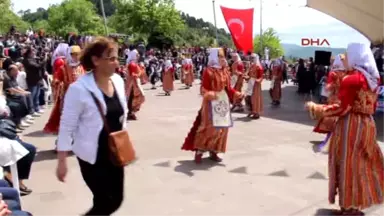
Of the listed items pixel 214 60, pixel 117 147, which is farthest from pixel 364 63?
pixel 214 60

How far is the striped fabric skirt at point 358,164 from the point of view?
477 centimetres

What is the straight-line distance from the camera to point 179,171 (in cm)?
688

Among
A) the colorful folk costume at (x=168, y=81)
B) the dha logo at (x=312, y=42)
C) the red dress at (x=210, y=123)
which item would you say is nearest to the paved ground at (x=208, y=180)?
the red dress at (x=210, y=123)

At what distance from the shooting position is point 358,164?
4.78 metres

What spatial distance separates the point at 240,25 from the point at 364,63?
10.8 metres

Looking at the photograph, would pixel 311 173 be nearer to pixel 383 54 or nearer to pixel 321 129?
pixel 321 129

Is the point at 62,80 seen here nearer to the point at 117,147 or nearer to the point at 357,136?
the point at 117,147

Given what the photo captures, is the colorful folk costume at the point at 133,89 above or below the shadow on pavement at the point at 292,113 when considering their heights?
above

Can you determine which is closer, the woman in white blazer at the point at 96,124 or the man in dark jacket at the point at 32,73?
the woman in white blazer at the point at 96,124

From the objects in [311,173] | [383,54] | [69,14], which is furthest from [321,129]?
[69,14]

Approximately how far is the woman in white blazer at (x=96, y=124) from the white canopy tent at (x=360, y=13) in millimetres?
18274

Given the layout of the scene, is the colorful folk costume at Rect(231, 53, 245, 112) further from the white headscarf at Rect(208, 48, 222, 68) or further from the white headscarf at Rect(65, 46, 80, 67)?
the white headscarf at Rect(208, 48, 222, 68)

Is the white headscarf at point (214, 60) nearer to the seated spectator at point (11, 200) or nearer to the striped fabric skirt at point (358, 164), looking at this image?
the striped fabric skirt at point (358, 164)

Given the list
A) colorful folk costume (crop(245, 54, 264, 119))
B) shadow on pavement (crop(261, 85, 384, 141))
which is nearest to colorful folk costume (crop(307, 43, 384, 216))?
shadow on pavement (crop(261, 85, 384, 141))
